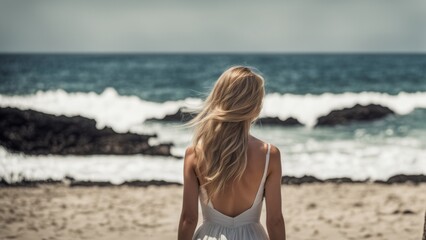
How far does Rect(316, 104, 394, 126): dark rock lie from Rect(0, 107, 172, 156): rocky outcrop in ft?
24.5

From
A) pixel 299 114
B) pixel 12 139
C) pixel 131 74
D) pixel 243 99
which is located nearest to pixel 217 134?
pixel 243 99

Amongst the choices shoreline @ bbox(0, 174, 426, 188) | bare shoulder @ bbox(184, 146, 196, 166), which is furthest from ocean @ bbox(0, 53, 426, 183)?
shoreline @ bbox(0, 174, 426, 188)

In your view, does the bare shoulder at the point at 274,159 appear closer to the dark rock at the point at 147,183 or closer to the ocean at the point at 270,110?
the ocean at the point at 270,110

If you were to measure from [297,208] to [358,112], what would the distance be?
13915 millimetres

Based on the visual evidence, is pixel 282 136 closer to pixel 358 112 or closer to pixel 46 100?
pixel 358 112

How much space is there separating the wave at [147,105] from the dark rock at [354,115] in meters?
0.68

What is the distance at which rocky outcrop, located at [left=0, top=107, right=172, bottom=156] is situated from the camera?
1460cm

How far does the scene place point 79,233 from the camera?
7453 millimetres

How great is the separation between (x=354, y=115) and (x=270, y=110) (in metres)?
6.85

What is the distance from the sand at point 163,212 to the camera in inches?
295

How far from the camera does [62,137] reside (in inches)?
621

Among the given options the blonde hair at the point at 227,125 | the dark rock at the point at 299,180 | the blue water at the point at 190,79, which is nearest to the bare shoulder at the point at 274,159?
the blonde hair at the point at 227,125

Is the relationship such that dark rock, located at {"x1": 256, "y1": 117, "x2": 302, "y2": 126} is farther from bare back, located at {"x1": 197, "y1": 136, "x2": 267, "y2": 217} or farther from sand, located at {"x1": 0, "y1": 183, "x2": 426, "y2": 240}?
bare back, located at {"x1": 197, "y1": 136, "x2": 267, "y2": 217}

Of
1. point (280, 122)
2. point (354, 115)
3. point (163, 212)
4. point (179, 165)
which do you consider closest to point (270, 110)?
point (354, 115)
